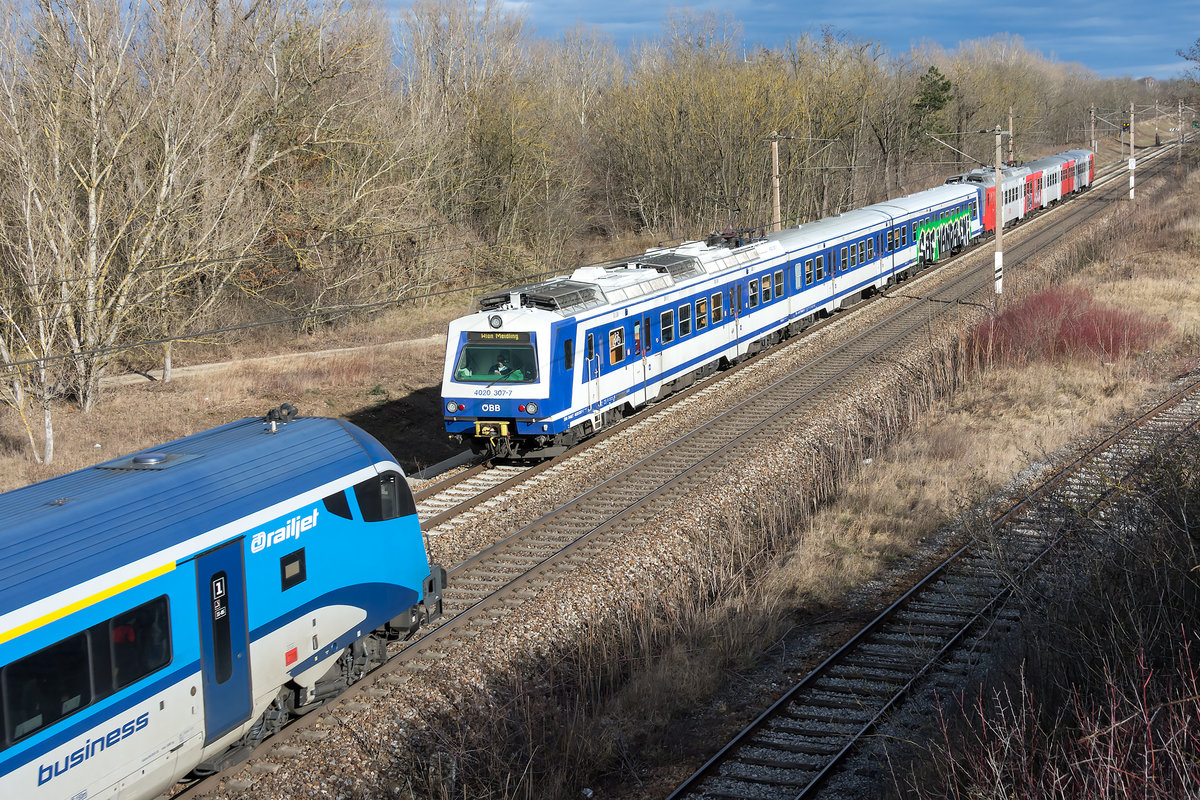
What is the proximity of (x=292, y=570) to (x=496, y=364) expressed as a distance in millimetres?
7672

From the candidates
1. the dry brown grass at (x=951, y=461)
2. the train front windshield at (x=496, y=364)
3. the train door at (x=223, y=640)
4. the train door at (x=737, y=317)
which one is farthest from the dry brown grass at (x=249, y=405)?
the train door at (x=223, y=640)

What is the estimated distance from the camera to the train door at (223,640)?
702cm

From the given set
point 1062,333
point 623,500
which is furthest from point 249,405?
point 1062,333

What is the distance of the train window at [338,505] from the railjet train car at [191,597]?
1 cm

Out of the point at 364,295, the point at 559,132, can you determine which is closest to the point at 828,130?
the point at 559,132

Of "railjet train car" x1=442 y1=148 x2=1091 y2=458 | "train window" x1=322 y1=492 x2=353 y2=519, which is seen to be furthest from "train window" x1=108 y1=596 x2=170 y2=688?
"railjet train car" x1=442 y1=148 x2=1091 y2=458

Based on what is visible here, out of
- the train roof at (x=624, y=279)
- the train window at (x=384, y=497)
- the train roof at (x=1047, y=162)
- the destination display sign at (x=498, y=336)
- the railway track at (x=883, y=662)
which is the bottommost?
the railway track at (x=883, y=662)

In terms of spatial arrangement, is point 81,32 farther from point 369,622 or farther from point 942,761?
point 942,761

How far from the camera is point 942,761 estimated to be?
255 inches

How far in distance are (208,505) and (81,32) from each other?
58.2 feet

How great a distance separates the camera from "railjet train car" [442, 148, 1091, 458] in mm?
15039

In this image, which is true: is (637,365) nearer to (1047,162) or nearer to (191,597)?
(191,597)

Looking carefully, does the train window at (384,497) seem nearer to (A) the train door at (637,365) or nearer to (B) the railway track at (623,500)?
(B) the railway track at (623,500)

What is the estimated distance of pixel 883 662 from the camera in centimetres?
896
